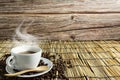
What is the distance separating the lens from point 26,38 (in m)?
1.45

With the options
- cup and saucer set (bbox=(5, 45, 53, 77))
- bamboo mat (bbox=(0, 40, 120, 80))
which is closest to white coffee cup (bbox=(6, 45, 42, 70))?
cup and saucer set (bbox=(5, 45, 53, 77))

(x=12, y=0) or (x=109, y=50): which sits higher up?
(x=12, y=0)

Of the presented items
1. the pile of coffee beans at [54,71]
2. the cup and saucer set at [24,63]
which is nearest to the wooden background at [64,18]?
the pile of coffee beans at [54,71]

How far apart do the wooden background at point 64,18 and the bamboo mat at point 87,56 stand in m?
0.07

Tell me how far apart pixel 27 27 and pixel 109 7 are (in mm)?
538

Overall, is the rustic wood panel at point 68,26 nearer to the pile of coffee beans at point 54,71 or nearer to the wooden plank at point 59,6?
the wooden plank at point 59,6

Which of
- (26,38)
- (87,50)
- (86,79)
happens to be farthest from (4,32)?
(86,79)

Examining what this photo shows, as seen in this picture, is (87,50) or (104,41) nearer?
(87,50)

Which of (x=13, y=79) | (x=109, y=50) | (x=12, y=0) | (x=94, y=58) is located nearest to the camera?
(x=13, y=79)

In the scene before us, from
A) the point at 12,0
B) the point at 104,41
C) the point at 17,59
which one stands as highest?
the point at 12,0

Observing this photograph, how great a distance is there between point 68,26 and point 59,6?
0.46ft

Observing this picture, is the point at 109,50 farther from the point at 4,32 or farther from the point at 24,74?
the point at 4,32

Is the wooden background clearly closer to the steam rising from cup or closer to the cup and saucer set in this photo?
the steam rising from cup

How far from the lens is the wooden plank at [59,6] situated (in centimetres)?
139
